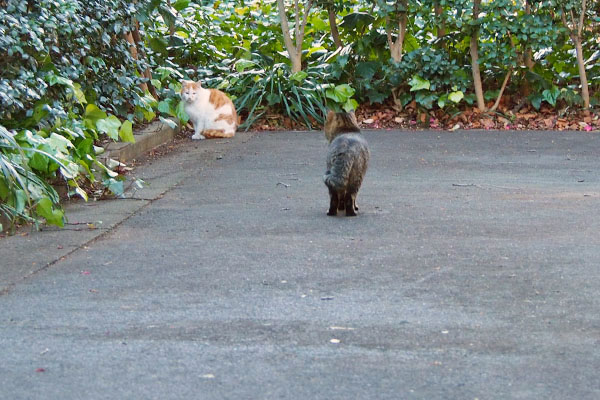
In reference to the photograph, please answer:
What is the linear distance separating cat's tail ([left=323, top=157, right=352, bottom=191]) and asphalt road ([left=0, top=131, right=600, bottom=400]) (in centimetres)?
23

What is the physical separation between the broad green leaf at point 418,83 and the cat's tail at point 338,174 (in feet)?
19.2

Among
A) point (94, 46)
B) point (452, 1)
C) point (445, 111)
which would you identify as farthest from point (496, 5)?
point (94, 46)

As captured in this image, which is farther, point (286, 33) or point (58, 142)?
point (286, 33)

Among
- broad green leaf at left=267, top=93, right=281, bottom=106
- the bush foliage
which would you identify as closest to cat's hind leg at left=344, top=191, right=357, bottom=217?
the bush foliage

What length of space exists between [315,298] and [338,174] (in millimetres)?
1902

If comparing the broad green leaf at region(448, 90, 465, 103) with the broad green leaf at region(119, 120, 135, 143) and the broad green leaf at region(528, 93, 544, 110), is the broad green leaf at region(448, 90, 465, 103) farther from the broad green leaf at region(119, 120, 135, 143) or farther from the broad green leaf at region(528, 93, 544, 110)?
the broad green leaf at region(119, 120, 135, 143)

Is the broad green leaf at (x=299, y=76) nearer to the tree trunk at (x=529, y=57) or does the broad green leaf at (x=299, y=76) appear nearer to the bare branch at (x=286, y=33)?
the bare branch at (x=286, y=33)

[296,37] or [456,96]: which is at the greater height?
[296,37]

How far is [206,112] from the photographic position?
1055 cm

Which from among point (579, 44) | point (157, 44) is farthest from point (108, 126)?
point (579, 44)

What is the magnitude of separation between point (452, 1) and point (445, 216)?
20.1ft

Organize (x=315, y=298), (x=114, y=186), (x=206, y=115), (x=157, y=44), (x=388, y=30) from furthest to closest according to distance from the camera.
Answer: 1. (x=388, y=30)
2. (x=157, y=44)
3. (x=206, y=115)
4. (x=114, y=186)
5. (x=315, y=298)

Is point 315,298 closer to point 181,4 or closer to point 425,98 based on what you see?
point 425,98

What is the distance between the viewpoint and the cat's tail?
5.88 meters
